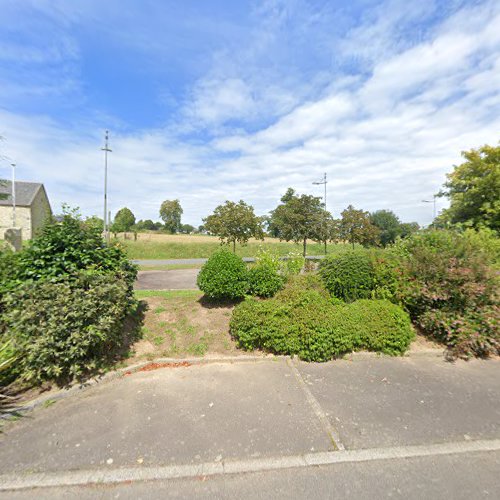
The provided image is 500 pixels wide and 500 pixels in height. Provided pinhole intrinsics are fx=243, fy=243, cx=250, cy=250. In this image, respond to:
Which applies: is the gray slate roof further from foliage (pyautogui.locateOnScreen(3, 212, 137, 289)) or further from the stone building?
foliage (pyautogui.locateOnScreen(3, 212, 137, 289))

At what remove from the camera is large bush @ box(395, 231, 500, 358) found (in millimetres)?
4172

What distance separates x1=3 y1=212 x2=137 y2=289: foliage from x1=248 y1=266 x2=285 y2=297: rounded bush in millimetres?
2534

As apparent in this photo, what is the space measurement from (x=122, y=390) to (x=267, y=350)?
7.25 feet

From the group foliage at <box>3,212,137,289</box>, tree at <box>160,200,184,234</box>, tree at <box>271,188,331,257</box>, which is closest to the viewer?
foliage at <box>3,212,137,289</box>

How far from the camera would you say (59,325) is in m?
3.12

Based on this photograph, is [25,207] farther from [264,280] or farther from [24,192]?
[264,280]

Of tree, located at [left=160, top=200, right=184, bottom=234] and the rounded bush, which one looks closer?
the rounded bush

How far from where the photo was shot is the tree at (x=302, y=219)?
52.5ft

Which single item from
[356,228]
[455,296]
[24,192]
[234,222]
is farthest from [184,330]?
[24,192]

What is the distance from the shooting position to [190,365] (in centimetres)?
389

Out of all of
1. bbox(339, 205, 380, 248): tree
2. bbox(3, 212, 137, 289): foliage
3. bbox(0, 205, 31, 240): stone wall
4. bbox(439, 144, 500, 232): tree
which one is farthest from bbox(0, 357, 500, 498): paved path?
bbox(0, 205, 31, 240): stone wall

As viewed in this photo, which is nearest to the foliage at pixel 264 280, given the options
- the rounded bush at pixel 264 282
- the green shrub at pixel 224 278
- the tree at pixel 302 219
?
the rounded bush at pixel 264 282

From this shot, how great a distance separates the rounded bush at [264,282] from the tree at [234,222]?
32.4 ft

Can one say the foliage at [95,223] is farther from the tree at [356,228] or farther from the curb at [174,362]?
the tree at [356,228]
